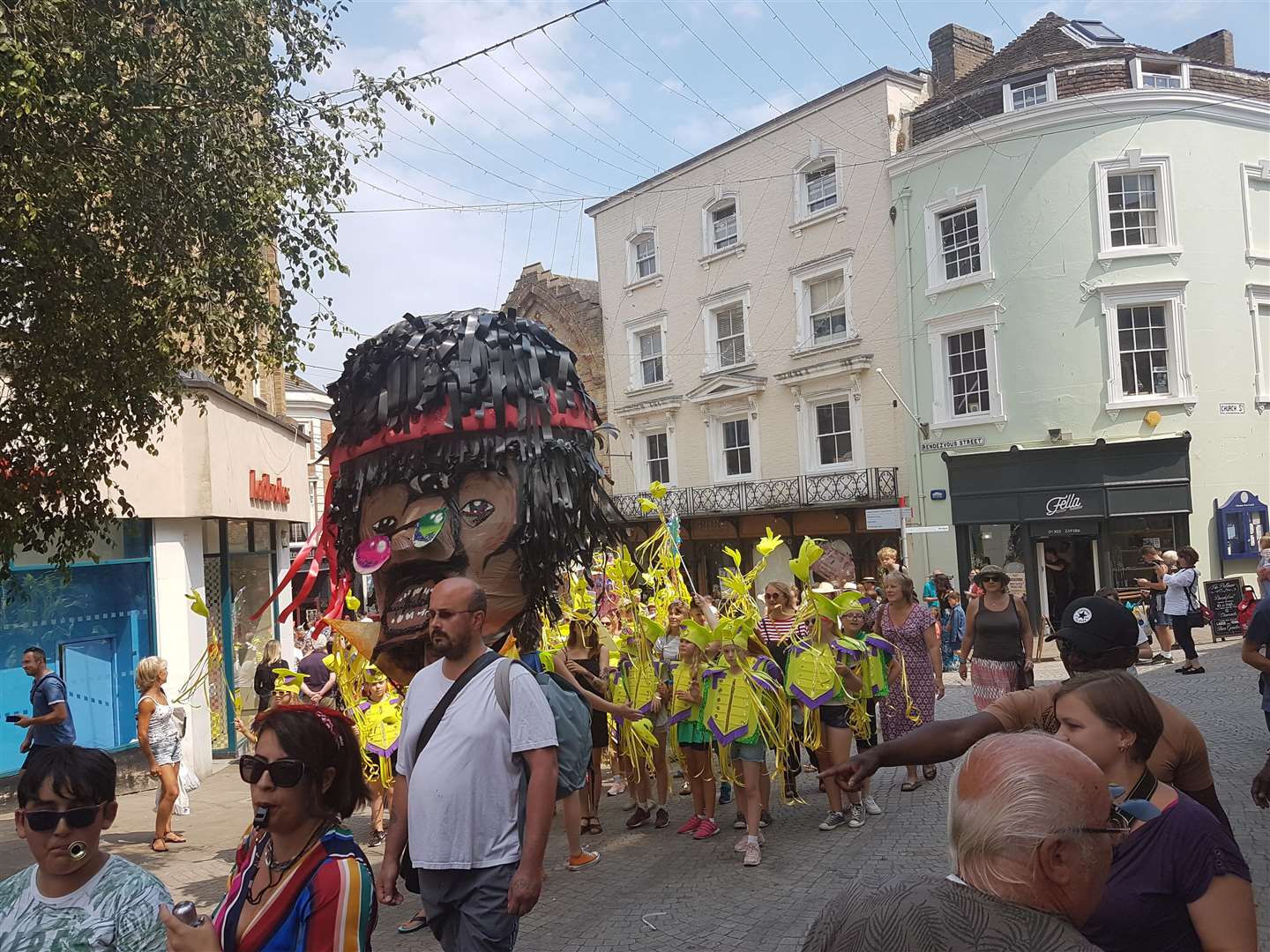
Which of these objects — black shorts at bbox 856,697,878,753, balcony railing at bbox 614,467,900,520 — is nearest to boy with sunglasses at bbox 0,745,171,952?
black shorts at bbox 856,697,878,753

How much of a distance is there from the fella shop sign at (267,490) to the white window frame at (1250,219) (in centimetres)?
1766

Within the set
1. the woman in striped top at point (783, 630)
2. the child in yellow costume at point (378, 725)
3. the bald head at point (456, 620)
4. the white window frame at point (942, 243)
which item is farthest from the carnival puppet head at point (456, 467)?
the white window frame at point (942, 243)

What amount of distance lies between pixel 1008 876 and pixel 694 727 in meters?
5.94

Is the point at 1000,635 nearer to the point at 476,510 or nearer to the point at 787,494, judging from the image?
the point at 476,510

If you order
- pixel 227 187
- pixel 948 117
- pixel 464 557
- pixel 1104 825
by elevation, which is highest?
pixel 948 117

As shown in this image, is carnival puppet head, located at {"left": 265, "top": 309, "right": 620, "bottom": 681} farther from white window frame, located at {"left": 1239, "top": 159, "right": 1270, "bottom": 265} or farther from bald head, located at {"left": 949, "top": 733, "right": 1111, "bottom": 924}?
white window frame, located at {"left": 1239, "top": 159, "right": 1270, "bottom": 265}

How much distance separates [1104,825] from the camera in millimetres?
1614

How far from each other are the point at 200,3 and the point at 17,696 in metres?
7.27

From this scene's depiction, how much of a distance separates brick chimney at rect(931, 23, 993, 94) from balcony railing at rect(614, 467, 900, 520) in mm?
8657

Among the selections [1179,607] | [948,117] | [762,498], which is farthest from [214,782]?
[948,117]

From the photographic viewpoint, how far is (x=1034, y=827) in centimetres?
156

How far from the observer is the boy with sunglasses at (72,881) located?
2.46 meters

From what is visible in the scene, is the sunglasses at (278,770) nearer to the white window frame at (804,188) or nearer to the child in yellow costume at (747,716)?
the child in yellow costume at (747,716)

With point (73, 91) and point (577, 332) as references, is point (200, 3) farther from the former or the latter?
point (577, 332)
